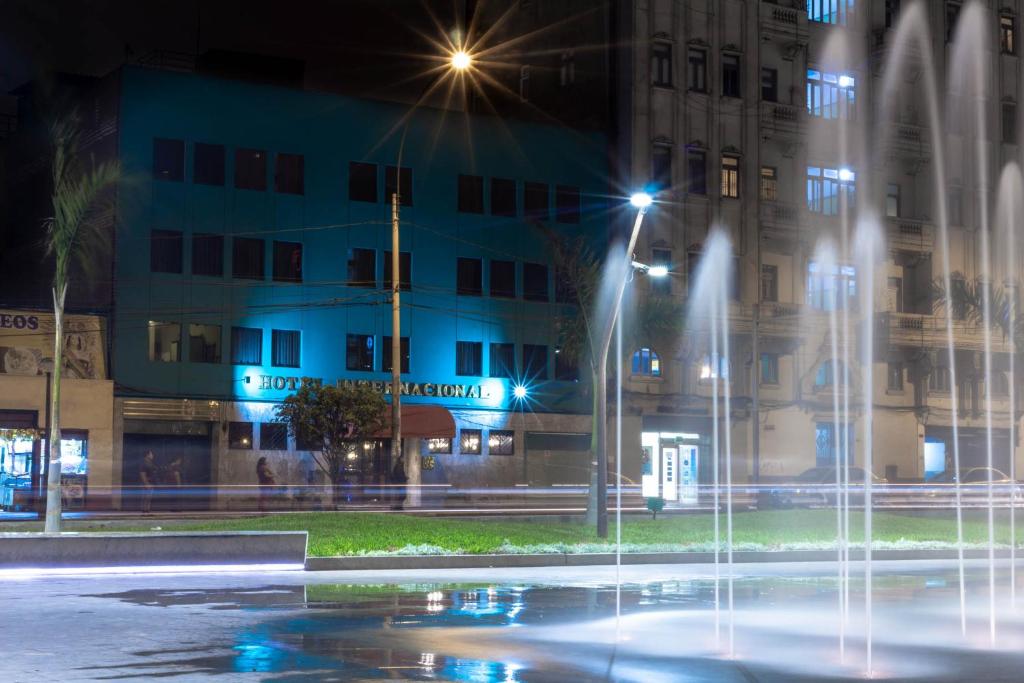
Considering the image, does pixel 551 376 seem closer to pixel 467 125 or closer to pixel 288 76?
pixel 467 125

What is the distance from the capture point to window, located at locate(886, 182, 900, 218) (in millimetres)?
63562

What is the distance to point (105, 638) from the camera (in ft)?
44.5

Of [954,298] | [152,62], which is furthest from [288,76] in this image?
[954,298]

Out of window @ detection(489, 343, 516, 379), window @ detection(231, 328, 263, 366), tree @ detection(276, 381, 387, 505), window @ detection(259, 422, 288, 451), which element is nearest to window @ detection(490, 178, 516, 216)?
window @ detection(489, 343, 516, 379)

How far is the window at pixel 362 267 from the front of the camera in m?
54.5

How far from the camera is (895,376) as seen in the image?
206ft

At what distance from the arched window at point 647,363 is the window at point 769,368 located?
493 cm

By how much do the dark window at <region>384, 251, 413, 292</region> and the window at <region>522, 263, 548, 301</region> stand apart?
5.12m

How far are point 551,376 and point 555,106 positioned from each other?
12865mm

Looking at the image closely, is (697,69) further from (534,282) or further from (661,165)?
(534,282)

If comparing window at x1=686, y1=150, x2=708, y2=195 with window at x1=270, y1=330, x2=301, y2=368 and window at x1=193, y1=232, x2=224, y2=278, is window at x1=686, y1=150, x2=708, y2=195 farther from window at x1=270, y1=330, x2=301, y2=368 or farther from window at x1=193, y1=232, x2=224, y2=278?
window at x1=193, y1=232, x2=224, y2=278

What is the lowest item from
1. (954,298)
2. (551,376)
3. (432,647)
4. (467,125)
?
(432,647)

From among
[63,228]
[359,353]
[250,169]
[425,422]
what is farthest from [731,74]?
[63,228]

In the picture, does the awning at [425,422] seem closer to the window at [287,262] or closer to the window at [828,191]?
the window at [287,262]
